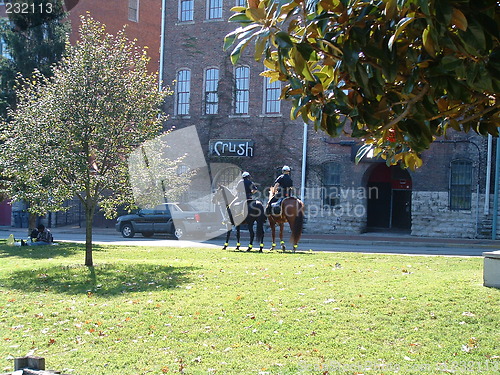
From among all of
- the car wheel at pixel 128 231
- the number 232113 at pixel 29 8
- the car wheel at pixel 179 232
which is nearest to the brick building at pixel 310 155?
the car wheel at pixel 179 232

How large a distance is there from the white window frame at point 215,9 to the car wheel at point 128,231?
1382cm

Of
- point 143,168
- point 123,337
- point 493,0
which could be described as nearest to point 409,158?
point 493,0

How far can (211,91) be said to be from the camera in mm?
37125

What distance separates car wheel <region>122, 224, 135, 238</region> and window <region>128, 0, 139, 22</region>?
20.3 meters

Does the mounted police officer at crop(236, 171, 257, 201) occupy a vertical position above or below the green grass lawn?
above

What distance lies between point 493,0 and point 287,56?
4.05ft

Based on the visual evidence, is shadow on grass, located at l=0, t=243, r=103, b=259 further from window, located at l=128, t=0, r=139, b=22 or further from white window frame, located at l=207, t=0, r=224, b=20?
window, located at l=128, t=0, r=139, b=22

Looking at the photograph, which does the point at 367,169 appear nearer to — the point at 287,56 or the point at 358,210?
the point at 358,210

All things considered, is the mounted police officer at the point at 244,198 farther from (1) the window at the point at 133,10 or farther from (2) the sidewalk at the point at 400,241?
(1) the window at the point at 133,10

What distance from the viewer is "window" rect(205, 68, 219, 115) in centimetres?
3697

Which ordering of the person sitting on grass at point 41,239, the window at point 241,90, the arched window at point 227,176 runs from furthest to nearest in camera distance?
1. the arched window at point 227,176
2. the window at point 241,90
3. the person sitting on grass at point 41,239

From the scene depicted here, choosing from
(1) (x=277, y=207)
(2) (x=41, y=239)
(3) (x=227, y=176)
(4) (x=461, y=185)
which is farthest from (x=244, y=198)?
(3) (x=227, y=176)

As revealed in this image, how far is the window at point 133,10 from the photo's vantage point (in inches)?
1817

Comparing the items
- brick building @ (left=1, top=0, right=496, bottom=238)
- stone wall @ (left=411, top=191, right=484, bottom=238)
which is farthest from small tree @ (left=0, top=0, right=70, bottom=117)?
stone wall @ (left=411, top=191, right=484, bottom=238)
